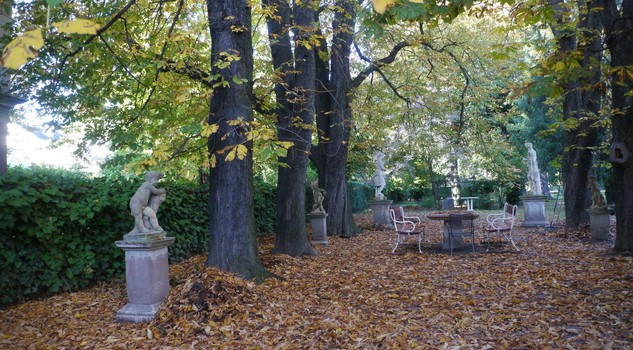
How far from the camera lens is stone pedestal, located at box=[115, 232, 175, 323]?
545cm

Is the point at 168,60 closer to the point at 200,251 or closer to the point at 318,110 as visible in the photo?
the point at 200,251

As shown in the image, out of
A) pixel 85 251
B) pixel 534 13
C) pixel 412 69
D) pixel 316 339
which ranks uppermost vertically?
pixel 412 69

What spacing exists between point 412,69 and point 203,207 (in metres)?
9.14

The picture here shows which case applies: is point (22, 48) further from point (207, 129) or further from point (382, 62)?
point (382, 62)

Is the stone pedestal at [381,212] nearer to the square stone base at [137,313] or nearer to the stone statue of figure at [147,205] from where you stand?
the stone statue of figure at [147,205]

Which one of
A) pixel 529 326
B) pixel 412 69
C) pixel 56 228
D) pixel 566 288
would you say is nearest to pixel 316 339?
pixel 529 326

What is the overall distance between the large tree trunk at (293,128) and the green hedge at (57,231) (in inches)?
123

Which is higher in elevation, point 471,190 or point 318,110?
point 318,110

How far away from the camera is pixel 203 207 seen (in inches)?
404

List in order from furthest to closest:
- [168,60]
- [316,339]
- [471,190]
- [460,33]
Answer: [471,190], [460,33], [168,60], [316,339]

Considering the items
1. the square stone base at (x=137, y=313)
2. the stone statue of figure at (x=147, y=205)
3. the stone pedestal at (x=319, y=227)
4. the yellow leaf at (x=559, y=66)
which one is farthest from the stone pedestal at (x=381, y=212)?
the square stone base at (x=137, y=313)

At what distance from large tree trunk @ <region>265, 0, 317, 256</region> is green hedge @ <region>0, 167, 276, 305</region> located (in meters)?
3.12

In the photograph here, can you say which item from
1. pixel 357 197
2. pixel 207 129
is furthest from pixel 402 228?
pixel 357 197

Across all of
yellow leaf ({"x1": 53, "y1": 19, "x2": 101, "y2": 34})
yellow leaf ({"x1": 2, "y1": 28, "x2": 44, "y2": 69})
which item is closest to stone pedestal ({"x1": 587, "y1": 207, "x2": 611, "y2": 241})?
yellow leaf ({"x1": 53, "y1": 19, "x2": 101, "y2": 34})
